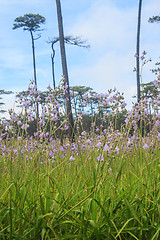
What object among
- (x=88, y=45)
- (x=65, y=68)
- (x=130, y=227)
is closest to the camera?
(x=130, y=227)

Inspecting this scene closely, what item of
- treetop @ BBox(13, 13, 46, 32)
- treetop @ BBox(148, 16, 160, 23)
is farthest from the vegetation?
treetop @ BBox(148, 16, 160, 23)

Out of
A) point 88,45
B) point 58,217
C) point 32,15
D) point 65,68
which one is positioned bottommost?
point 58,217

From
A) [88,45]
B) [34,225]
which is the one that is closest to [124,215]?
[34,225]

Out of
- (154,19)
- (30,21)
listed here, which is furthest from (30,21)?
(154,19)

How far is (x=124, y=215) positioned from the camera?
2248mm

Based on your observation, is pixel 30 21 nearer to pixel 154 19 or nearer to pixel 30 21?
pixel 30 21

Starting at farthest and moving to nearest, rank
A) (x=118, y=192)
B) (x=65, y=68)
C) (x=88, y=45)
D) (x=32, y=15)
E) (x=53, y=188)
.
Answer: (x=32, y=15), (x=88, y=45), (x=65, y=68), (x=53, y=188), (x=118, y=192)

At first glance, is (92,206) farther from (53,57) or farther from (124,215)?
(53,57)

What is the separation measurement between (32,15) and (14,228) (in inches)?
1046

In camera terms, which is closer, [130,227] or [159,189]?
[130,227]

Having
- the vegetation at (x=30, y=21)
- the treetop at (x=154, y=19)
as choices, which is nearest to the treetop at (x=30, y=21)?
the vegetation at (x=30, y=21)

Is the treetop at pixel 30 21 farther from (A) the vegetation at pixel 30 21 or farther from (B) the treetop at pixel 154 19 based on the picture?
(B) the treetop at pixel 154 19

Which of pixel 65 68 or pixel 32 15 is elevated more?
pixel 32 15

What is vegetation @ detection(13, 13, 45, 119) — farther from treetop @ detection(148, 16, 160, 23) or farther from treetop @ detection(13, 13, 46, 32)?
treetop @ detection(148, 16, 160, 23)
